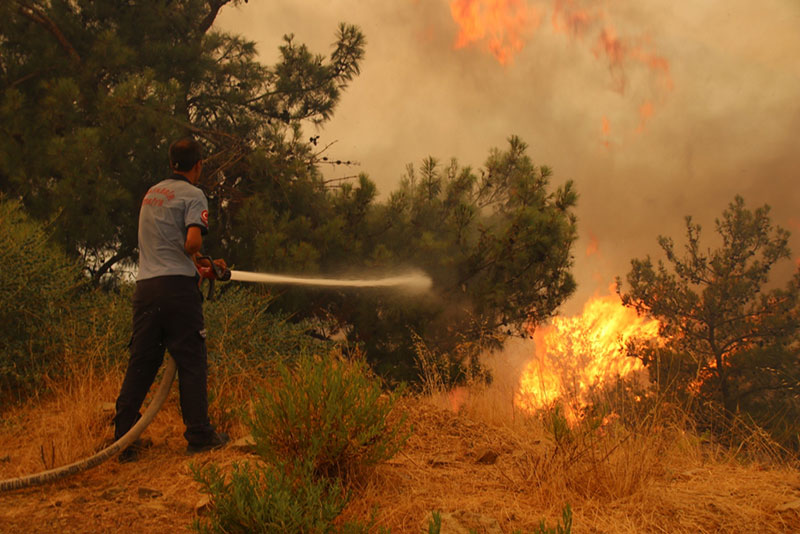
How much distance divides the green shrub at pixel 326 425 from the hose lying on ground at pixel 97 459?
0.93m

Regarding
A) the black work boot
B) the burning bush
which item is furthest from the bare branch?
the burning bush

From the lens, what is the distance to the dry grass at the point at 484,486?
325 centimetres

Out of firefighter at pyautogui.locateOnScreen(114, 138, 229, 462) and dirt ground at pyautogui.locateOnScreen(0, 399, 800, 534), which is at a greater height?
firefighter at pyautogui.locateOnScreen(114, 138, 229, 462)

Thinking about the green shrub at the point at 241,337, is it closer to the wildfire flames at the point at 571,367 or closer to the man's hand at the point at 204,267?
the man's hand at the point at 204,267

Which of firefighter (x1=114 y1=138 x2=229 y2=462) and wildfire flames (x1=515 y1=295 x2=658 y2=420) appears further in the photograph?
wildfire flames (x1=515 y1=295 x2=658 y2=420)

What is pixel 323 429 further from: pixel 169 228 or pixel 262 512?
pixel 169 228

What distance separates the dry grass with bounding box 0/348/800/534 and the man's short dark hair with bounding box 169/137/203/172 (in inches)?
78.2

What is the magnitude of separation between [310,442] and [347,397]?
324 millimetres

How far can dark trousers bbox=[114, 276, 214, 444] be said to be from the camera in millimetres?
4203

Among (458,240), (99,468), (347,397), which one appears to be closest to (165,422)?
(99,468)

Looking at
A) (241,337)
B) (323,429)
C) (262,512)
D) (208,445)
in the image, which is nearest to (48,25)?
(241,337)

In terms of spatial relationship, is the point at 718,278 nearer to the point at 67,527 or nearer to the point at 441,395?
the point at 441,395

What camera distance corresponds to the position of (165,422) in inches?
205

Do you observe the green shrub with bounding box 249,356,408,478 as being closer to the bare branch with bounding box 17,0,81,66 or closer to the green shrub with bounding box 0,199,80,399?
the green shrub with bounding box 0,199,80,399
